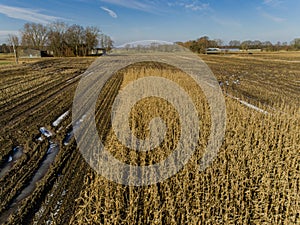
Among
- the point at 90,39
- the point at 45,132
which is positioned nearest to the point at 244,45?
the point at 90,39

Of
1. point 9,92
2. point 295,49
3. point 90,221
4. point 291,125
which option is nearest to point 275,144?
point 291,125

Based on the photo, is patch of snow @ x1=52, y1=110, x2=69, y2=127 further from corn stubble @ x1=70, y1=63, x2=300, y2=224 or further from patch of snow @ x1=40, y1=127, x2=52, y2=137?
corn stubble @ x1=70, y1=63, x2=300, y2=224

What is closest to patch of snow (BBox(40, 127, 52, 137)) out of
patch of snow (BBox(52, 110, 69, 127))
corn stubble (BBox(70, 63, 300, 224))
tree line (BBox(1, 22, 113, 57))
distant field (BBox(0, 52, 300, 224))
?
distant field (BBox(0, 52, 300, 224))

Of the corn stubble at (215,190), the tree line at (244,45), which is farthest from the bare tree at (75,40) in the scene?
the corn stubble at (215,190)

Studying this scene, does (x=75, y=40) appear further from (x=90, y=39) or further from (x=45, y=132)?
(x=45, y=132)

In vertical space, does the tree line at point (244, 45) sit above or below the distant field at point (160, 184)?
above

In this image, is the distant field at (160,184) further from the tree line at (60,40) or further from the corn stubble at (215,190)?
the tree line at (60,40)
